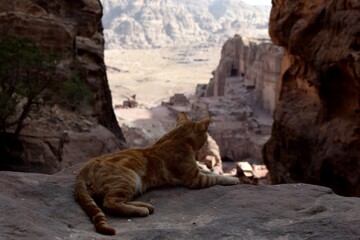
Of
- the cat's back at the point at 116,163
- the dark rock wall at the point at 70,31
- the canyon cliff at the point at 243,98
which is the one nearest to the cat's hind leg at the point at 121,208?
the cat's back at the point at 116,163

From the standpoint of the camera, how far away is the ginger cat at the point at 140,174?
4113mm

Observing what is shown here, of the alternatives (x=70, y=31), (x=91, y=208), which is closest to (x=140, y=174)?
(x=91, y=208)

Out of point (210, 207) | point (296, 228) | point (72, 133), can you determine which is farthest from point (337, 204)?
point (72, 133)

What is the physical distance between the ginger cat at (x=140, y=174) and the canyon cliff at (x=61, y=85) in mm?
6320

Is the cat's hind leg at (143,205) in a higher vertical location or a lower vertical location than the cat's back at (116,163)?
lower

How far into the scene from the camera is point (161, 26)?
135625 mm

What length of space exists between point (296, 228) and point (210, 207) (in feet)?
3.00

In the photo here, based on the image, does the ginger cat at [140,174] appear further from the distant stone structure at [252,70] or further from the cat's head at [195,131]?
the distant stone structure at [252,70]

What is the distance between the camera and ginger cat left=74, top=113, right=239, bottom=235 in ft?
13.5

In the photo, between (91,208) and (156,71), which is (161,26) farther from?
(91,208)

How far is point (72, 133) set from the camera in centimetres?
1295

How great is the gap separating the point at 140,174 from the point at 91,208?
766 mm

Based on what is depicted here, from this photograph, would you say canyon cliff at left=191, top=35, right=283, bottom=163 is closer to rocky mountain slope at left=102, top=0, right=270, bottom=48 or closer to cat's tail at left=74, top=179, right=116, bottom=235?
cat's tail at left=74, top=179, right=116, bottom=235

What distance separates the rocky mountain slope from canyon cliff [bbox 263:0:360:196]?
10358cm
